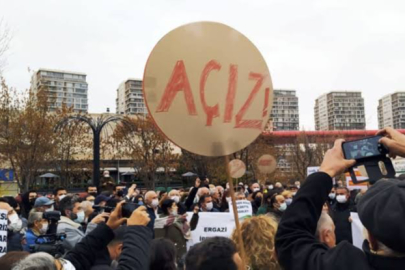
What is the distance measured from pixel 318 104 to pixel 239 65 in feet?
307

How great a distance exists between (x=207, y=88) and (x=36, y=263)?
159 centimetres

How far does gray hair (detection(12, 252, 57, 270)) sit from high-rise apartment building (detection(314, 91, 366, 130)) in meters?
72.4

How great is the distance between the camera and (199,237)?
6879mm

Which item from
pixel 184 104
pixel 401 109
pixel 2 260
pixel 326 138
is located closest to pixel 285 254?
pixel 184 104

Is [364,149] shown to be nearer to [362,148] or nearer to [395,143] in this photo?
[362,148]

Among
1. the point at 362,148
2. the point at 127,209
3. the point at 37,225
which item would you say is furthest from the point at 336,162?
the point at 37,225

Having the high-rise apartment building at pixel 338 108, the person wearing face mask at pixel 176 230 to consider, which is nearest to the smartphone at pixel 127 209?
the person wearing face mask at pixel 176 230

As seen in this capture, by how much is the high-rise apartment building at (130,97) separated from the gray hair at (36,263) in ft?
218

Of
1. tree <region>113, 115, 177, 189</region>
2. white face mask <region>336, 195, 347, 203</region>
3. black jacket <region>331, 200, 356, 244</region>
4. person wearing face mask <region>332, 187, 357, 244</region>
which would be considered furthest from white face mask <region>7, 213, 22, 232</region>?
tree <region>113, 115, 177, 189</region>

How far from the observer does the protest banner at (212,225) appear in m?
6.75

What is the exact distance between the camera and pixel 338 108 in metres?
82.0

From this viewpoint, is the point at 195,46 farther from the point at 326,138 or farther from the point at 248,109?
the point at 326,138

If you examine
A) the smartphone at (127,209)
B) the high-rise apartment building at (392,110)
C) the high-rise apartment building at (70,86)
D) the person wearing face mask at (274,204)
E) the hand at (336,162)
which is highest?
the high-rise apartment building at (70,86)

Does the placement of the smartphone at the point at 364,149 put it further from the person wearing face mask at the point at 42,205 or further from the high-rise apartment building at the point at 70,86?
the high-rise apartment building at the point at 70,86
